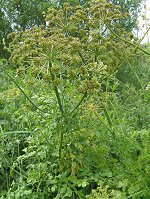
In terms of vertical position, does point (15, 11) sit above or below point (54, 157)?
above

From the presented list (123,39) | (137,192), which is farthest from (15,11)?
(137,192)

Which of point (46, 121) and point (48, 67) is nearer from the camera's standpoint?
point (48, 67)

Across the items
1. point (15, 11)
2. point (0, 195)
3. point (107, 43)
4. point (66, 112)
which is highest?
point (15, 11)

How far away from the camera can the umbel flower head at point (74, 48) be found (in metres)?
2.20

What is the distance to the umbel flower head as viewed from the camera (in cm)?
220

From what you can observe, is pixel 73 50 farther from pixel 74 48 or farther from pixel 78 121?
pixel 78 121

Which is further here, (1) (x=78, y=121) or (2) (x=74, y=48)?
(1) (x=78, y=121)

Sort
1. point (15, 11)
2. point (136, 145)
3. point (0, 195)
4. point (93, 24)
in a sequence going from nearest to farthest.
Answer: point (136, 145) < point (93, 24) < point (0, 195) < point (15, 11)

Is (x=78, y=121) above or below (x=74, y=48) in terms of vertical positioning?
below

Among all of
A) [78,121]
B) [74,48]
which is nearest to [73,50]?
[74,48]

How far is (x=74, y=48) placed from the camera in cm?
228

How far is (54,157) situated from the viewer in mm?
2656

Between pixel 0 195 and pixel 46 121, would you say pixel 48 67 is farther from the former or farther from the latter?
pixel 0 195

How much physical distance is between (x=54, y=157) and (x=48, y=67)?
724 millimetres
